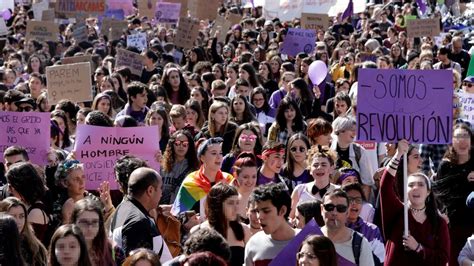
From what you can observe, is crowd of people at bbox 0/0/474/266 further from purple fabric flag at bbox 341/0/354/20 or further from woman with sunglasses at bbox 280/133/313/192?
purple fabric flag at bbox 341/0/354/20

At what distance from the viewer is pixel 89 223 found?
6977 millimetres

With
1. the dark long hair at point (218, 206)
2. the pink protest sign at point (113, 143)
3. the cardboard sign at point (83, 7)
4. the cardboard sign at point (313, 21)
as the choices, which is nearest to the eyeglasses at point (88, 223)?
the dark long hair at point (218, 206)

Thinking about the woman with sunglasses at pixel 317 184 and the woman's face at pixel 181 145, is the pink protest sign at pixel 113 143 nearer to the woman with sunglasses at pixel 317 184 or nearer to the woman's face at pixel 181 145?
the woman's face at pixel 181 145

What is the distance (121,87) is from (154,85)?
1103mm

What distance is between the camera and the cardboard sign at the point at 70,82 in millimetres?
14094

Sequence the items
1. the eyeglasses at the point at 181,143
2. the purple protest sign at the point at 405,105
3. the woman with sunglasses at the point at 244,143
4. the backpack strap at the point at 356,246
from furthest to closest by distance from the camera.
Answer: the woman with sunglasses at the point at 244,143 → the eyeglasses at the point at 181,143 → the purple protest sign at the point at 405,105 → the backpack strap at the point at 356,246

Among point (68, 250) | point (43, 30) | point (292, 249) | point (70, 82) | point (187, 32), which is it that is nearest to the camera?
point (68, 250)

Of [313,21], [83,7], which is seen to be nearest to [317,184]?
[313,21]

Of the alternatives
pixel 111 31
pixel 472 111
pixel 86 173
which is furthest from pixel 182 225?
pixel 111 31

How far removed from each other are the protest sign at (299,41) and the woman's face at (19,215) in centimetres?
1373

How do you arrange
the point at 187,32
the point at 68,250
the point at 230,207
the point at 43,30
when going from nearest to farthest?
the point at 68,250
the point at 230,207
the point at 187,32
the point at 43,30

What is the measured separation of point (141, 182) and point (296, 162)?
106 inches

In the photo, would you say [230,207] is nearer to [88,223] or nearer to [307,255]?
[88,223]

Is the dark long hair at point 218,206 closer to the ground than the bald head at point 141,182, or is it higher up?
closer to the ground
